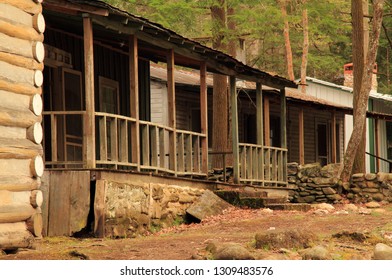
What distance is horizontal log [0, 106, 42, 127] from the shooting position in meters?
13.3

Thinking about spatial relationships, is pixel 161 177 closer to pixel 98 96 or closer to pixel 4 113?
pixel 98 96

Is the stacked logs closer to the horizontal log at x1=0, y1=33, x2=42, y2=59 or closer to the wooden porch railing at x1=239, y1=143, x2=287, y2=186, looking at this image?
the horizontal log at x1=0, y1=33, x2=42, y2=59

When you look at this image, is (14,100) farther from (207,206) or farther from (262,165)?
(262,165)

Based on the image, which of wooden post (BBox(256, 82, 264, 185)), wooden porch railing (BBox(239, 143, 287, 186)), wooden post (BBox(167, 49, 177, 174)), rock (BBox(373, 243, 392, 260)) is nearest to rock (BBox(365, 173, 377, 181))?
wooden porch railing (BBox(239, 143, 287, 186))

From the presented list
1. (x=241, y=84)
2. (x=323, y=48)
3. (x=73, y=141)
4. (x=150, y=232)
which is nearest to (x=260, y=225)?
(x=150, y=232)

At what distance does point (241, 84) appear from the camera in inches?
1208

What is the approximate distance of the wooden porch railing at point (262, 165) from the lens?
23812mm

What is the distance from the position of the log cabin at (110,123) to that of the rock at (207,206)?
32 cm

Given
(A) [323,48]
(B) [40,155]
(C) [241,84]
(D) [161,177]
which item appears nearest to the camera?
(B) [40,155]

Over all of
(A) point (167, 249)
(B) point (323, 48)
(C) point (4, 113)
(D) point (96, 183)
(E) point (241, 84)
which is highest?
(B) point (323, 48)

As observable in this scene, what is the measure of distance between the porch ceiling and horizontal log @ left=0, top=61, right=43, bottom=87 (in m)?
1.98

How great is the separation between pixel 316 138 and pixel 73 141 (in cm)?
1826

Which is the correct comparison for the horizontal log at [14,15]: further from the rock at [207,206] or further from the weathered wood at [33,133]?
the rock at [207,206]

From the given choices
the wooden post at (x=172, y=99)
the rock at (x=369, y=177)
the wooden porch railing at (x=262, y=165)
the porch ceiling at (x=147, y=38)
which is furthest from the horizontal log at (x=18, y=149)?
the rock at (x=369, y=177)
